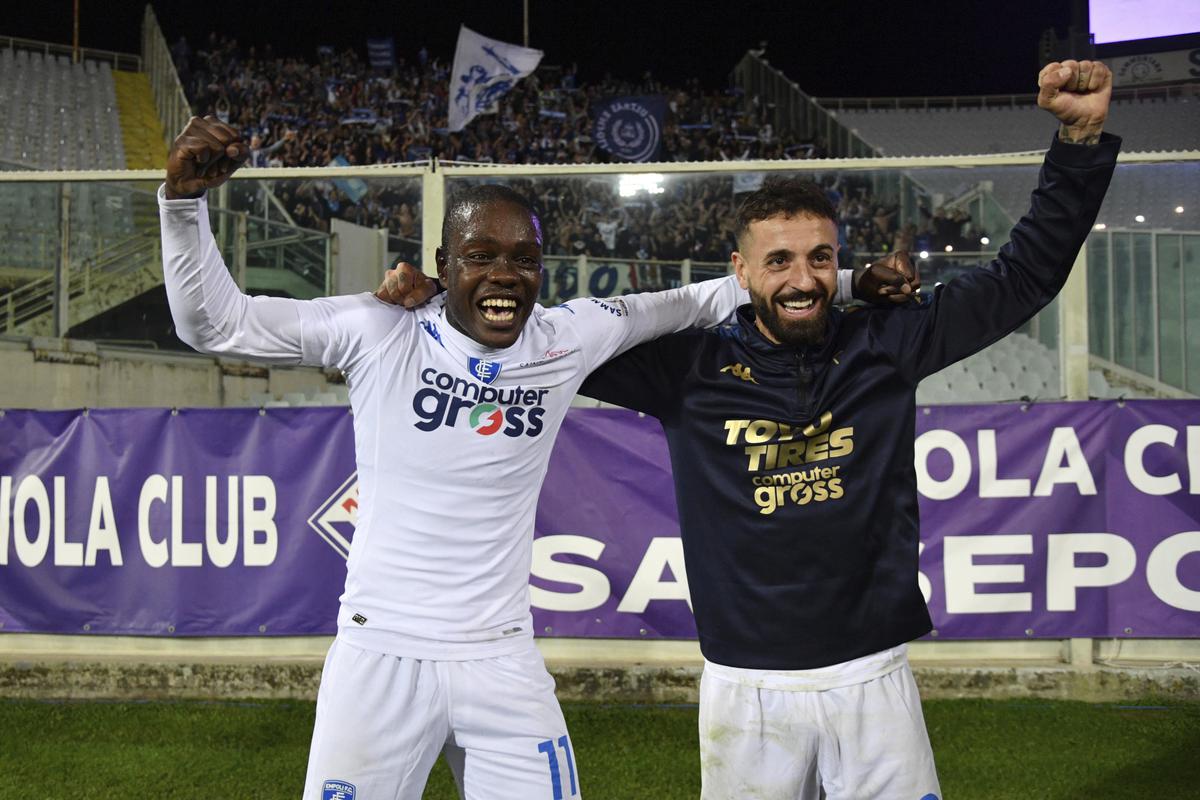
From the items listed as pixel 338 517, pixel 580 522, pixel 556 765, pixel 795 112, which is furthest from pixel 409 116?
pixel 556 765

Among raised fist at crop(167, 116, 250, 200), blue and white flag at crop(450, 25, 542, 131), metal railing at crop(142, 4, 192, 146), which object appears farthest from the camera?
metal railing at crop(142, 4, 192, 146)

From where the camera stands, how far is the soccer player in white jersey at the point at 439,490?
104 inches

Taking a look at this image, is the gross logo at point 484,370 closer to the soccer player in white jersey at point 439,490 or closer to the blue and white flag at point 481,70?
the soccer player in white jersey at point 439,490

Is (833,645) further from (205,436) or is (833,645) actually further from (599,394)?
(205,436)

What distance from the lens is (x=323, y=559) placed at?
19.0 feet

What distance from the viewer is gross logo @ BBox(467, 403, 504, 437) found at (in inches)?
111

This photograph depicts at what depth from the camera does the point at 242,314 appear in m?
2.71

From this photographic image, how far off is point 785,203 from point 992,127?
31171 mm

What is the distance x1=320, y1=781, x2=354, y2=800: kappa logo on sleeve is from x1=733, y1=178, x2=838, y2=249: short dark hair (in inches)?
67.2

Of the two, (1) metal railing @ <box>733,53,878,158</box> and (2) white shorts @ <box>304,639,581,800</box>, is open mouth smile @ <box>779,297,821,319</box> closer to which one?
(2) white shorts @ <box>304,639,581,800</box>

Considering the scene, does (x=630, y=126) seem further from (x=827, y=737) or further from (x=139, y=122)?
(x=827, y=737)

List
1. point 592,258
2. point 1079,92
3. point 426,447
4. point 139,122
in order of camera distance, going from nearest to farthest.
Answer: point 1079,92
point 426,447
point 592,258
point 139,122

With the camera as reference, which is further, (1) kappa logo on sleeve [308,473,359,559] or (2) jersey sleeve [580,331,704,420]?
(1) kappa logo on sleeve [308,473,359,559]

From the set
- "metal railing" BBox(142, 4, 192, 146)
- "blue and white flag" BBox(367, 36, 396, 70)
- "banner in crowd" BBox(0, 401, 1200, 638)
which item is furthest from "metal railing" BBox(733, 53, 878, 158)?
"banner in crowd" BBox(0, 401, 1200, 638)
